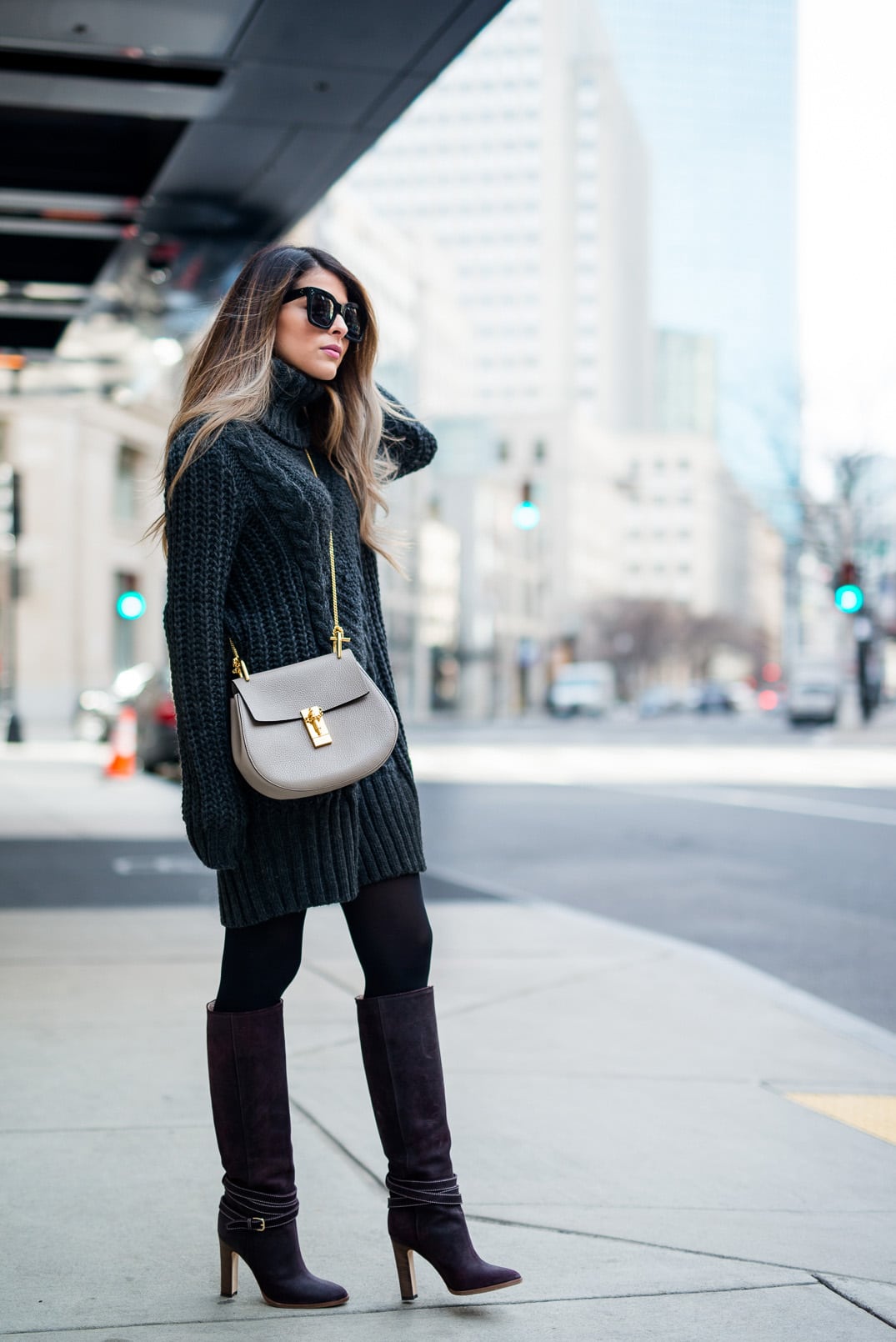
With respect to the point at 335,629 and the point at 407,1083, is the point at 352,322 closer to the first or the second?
the point at 335,629

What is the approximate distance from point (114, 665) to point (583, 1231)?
3894 cm

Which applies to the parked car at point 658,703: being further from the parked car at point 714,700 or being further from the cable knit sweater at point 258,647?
the cable knit sweater at point 258,647

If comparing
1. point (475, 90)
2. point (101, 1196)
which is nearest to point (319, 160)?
point (101, 1196)

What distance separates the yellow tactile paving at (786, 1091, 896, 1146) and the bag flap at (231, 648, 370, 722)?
2.34 metres

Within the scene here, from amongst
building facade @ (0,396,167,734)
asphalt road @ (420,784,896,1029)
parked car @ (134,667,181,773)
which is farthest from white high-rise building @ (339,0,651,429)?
asphalt road @ (420,784,896,1029)

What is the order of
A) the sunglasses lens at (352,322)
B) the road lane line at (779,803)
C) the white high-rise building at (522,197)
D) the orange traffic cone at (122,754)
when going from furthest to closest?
the white high-rise building at (522,197)
the orange traffic cone at (122,754)
the road lane line at (779,803)
the sunglasses lens at (352,322)

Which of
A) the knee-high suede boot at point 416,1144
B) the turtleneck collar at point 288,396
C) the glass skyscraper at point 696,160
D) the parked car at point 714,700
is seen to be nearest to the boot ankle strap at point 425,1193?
the knee-high suede boot at point 416,1144

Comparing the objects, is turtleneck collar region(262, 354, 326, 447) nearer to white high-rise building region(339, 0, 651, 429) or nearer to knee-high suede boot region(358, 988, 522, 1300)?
knee-high suede boot region(358, 988, 522, 1300)

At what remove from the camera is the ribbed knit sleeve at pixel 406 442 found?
3305 millimetres

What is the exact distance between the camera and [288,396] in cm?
303

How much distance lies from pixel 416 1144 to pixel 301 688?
0.87m

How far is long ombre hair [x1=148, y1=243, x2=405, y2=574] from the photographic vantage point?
9.67ft

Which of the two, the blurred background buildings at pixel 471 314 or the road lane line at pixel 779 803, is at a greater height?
the blurred background buildings at pixel 471 314

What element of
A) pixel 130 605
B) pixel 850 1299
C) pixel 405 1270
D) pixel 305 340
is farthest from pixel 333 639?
pixel 130 605
